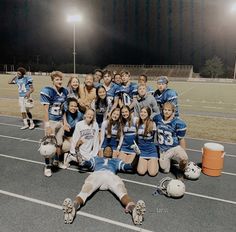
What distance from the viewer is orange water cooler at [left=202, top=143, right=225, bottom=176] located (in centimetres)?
651

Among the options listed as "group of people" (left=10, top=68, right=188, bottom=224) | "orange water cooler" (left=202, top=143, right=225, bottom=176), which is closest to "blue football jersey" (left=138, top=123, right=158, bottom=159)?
"group of people" (left=10, top=68, right=188, bottom=224)

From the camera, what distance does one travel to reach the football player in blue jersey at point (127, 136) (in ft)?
21.9

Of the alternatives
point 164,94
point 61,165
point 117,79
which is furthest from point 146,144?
point 117,79

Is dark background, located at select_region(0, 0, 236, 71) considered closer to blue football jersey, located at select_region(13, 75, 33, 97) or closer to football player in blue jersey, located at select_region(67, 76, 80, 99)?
blue football jersey, located at select_region(13, 75, 33, 97)

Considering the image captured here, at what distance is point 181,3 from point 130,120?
188 ft

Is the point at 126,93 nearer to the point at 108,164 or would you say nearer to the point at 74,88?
the point at 74,88

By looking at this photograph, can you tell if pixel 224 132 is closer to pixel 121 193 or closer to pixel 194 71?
pixel 121 193

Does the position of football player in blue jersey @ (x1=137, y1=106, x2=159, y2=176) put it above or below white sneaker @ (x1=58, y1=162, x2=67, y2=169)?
above

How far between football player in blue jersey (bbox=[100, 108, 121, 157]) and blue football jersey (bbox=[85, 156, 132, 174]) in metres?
0.38

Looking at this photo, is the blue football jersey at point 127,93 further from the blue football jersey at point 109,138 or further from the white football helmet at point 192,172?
the white football helmet at point 192,172

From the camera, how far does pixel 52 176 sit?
21.2 feet

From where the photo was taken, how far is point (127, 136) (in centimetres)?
671

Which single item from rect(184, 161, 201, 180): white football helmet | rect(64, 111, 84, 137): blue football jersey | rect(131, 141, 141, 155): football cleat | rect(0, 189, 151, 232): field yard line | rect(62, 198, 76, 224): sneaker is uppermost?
rect(64, 111, 84, 137): blue football jersey

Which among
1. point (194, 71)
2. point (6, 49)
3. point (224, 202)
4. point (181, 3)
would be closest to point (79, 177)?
point (224, 202)
